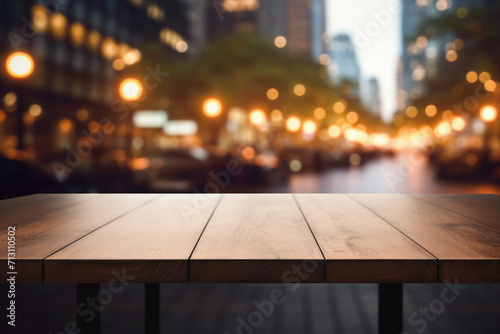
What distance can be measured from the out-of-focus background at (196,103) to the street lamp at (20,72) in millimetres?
17

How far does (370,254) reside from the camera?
1471mm

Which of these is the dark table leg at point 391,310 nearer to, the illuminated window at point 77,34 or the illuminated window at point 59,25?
the illuminated window at point 59,25

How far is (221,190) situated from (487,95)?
1467 centimetres

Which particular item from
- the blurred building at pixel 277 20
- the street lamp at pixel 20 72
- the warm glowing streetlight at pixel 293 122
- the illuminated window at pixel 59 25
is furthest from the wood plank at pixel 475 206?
the illuminated window at pixel 59 25

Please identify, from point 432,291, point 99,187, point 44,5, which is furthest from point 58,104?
point 432,291

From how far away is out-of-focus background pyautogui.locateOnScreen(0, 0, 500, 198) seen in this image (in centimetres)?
1208

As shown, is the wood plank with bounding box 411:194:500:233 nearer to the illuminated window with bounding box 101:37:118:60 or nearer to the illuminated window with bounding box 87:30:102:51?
the illuminated window with bounding box 87:30:102:51

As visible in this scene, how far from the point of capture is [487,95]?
20016 millimetres

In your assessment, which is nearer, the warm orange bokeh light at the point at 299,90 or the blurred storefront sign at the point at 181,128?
the warm orange bokeh light at the point at 299,90

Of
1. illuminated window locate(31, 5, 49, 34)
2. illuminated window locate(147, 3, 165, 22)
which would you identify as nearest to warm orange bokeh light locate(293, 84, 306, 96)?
illuminated window locate(31, 5, 49, 34)

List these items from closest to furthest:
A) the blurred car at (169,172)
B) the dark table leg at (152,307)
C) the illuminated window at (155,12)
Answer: the dark table leg at (152,307) → the blurred car at (169,172) → the illuminated window at (155,12)

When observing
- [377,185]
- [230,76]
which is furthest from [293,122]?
[377,185]

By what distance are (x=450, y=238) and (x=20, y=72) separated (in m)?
6.54

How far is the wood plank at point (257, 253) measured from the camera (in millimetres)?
1415
